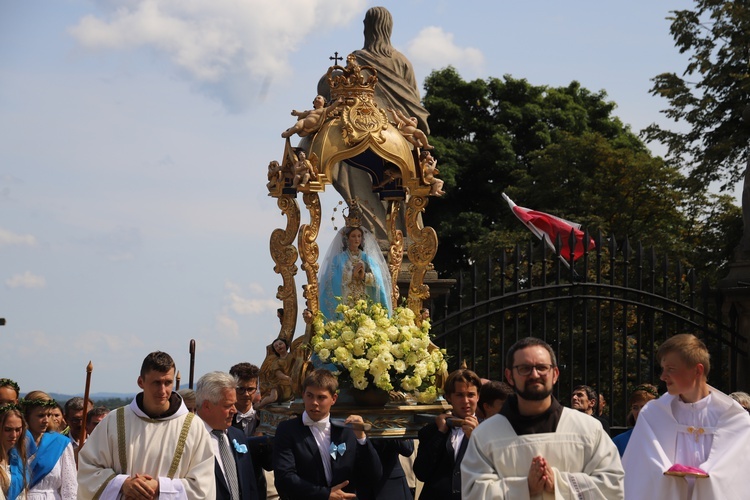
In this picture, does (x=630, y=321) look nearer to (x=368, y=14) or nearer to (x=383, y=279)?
(x=368, y=14)

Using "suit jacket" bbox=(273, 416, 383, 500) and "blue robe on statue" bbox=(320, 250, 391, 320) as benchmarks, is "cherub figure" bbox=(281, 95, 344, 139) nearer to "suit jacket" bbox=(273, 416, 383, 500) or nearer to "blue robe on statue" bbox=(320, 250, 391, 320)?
"blue robe on statue" bbox=(320, 250, 391, 320)

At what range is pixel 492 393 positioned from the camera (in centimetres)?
814

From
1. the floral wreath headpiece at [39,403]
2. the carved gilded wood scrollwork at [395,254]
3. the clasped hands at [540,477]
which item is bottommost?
the clasped hands at [540,477]

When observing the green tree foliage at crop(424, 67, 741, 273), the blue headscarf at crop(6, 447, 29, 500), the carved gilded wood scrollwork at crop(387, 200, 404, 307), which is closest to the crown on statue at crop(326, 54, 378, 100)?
the carved gilded wood scrollwork at crop(387, 200, 404, 307)

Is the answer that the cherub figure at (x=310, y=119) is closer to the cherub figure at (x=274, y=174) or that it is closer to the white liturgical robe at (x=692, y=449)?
the cherub figure at (x=274, y=174)

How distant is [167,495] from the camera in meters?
6.82

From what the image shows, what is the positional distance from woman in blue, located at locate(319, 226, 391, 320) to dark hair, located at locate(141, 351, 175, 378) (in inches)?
145

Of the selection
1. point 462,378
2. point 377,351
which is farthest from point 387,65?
point 462,378

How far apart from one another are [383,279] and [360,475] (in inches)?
108

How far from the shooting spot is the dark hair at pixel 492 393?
26.7 feet

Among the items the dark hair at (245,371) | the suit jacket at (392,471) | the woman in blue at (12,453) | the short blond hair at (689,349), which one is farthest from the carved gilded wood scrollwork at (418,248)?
the short blond hair at (689,349)

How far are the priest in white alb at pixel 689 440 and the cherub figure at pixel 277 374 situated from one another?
11.9 ft

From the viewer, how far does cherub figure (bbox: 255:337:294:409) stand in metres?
10.3

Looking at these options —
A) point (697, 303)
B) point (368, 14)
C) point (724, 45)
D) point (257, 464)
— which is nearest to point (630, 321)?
point (697, 303)
